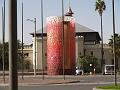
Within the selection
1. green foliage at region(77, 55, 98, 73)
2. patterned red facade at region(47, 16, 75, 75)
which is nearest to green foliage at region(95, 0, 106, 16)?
green foliage at region(77, 55, 98, 73)

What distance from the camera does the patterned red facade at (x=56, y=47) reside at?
75.9m

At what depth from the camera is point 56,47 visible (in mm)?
76438

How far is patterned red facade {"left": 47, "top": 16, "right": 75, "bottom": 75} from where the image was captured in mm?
75875

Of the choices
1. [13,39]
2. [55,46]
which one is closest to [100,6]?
[55,46]

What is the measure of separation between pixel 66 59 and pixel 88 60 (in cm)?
1866

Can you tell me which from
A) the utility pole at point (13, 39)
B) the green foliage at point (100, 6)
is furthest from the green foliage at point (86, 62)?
the utility pole at point (13, 39)

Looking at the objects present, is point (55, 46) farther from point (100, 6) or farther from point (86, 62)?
point (100, 6)

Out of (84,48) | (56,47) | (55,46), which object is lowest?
(56,47)

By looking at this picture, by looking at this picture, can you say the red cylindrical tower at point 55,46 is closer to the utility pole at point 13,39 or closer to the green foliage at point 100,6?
the green foliage at point 100,6

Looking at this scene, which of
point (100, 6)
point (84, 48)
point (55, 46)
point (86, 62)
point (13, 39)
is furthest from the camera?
point (84, 48)

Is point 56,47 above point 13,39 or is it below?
above

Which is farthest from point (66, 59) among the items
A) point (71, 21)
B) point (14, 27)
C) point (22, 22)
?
point (14, 27)

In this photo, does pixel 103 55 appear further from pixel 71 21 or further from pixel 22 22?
pixel 22 22

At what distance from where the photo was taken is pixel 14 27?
486 centimetres
